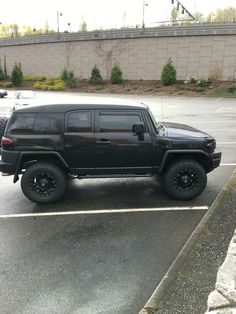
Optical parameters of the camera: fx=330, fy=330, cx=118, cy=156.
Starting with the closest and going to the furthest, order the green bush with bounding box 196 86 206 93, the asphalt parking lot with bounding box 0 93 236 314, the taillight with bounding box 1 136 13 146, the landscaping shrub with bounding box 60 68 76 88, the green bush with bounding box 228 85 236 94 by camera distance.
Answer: the asphalt parking lot with bounding box 0 93 236 314
the taillight with bounding box 1 136 13 146
the green bush with bounding box 228 85 236 94
the green bush with bounding box 196 86 206 93
the landscaping shrub with bounding box 60 68 76 88

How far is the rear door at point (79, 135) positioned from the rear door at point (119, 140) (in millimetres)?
112

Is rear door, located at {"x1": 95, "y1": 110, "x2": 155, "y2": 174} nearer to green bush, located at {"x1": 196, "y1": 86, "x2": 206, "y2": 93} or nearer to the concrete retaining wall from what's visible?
green bush, located at {"x1": 196, "y1": 86, "x2": 206, "y2": 93}

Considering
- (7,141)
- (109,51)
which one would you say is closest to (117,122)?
(7,141)

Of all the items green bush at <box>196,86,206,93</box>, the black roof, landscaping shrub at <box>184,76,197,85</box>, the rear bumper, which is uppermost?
the black roof

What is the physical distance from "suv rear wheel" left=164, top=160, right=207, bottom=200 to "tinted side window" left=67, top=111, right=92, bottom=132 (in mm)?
1767

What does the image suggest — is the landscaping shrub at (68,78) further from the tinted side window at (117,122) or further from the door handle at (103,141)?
the door handle at (103,141)

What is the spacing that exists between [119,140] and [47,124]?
135 cm

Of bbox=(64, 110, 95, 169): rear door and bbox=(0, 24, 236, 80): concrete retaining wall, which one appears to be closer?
bbox=(64, 110, 95, 169): rear door

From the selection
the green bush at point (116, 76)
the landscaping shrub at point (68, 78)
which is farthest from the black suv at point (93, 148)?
the landscaping shrub at point (68, 78)

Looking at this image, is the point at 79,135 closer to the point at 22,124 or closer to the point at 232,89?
the point at 22,124

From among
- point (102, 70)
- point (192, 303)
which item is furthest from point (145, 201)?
point (102, 70)

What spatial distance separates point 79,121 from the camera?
19.9 feet

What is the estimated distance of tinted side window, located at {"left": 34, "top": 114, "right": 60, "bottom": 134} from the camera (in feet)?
19.7

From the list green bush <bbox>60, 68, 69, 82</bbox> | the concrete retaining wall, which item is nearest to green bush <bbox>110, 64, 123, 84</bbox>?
the concrete retaining wall
